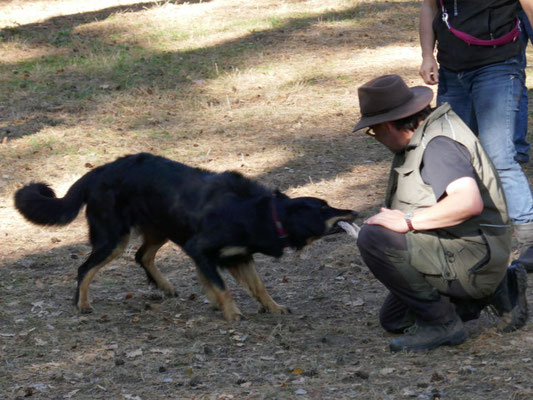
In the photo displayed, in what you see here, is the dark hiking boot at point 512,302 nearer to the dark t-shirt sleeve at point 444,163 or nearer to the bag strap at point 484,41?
the dark t-shirt sleeve at point 444,163

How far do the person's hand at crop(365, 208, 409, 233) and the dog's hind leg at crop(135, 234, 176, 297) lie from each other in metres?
2.26

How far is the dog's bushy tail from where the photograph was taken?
5863 millimetres

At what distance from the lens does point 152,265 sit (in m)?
6.16

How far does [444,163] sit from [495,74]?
1563 mm

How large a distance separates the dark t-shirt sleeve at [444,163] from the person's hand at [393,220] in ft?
0.87

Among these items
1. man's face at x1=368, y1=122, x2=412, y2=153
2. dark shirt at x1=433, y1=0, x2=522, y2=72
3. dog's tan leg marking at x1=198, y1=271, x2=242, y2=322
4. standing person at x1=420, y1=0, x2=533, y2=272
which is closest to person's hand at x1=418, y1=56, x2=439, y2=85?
standing person at x1=420, y1=0, x2=533, y2=272

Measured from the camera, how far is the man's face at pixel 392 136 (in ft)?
14.6

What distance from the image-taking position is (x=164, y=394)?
4.32m

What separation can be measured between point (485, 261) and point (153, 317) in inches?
101

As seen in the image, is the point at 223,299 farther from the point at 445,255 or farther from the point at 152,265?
the point at 445,255

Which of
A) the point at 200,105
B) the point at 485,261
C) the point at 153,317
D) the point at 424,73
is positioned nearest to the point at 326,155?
the point at 200,105

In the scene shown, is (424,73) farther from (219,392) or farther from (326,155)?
(326,155)

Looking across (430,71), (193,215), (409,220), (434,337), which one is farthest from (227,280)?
(409,220)

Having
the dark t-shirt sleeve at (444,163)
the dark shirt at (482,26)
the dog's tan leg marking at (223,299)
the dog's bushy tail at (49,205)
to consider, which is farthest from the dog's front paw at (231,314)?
the dark shirt at (482,26)
